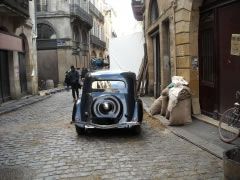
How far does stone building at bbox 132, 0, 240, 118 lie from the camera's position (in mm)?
10172

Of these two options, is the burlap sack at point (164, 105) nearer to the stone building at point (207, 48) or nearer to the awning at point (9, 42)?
the stone building at point (207, 48)

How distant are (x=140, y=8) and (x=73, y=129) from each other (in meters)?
15.6

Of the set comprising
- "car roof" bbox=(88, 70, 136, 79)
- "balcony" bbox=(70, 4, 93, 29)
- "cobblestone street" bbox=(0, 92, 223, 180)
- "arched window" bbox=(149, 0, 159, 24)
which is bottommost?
"cobblestone street" bbox=(0, 92, 223, 180)

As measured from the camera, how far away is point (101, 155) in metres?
8.22

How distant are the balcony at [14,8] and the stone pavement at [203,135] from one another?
916 cm

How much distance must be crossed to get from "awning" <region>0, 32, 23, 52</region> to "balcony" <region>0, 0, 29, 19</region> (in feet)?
3.64

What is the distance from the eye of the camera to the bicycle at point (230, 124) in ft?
29.0

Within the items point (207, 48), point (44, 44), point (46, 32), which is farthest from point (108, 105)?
point (46, 32)

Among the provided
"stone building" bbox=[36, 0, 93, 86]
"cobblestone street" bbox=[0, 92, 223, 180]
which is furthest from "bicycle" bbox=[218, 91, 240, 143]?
"stone building" bbox=[36, 0, 93, 86]

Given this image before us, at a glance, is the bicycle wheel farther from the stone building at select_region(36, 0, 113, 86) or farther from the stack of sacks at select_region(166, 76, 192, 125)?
the stone building at select_region(36, 0, 113, 86)

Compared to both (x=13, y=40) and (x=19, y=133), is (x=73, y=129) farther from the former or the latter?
(x=13, y=40)

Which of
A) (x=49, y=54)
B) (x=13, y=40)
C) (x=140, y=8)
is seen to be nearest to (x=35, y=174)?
(x=13, y=40)

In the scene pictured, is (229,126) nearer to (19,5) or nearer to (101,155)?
(101,155)

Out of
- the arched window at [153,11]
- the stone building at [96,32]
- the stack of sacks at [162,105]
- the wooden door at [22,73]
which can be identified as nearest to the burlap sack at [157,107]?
the stack of sacks at [162,105]
